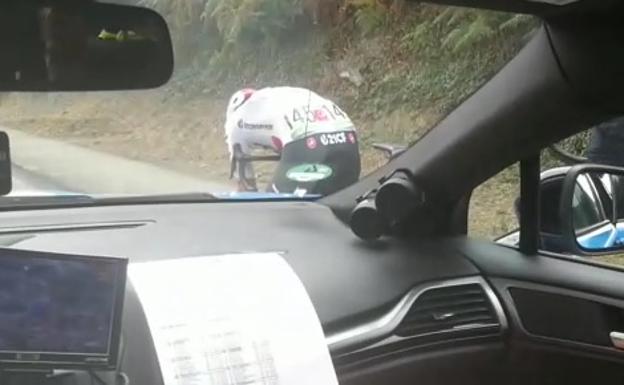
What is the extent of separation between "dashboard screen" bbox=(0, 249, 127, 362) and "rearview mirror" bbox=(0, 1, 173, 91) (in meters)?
0.38

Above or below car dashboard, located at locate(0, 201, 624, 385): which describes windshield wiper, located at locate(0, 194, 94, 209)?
above

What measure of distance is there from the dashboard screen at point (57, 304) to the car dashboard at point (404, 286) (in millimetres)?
549

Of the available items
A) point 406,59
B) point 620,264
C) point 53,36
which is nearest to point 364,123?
point 406,59

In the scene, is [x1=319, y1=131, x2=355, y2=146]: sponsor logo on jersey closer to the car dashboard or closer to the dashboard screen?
the car dashboard

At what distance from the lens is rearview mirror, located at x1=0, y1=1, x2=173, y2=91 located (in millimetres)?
2234

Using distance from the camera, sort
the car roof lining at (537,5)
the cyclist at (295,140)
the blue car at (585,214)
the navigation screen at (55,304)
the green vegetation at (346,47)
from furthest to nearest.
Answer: the cyclist at (295,140) → the green vegetation at (346,47) → the blue car at (585,214) → the car roof lining at (537,5) → the navigation screen at (55,304)

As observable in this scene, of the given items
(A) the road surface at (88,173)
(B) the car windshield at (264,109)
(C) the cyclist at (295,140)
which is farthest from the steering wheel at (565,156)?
(A) the road surface at (88,173)

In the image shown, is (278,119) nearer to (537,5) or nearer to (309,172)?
(309,172)

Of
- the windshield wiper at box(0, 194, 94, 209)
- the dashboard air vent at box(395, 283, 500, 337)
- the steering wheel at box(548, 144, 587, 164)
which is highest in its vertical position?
the windshield wiper at box(0, 194, 94, 209)

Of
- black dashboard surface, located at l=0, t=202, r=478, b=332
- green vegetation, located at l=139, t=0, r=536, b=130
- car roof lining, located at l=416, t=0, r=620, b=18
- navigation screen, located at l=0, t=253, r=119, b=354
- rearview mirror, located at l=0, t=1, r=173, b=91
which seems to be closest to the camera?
rearview mirror, located at l=0, t=1, r=173, b=91

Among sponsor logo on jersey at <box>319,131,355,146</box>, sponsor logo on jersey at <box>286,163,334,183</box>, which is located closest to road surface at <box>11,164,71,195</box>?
sponsor logo on jersey at <box>286,163,334,183</box>

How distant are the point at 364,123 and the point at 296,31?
444 mm

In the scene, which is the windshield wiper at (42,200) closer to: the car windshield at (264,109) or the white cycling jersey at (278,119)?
the car windshield at (264,109)

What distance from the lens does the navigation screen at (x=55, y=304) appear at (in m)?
2.44
